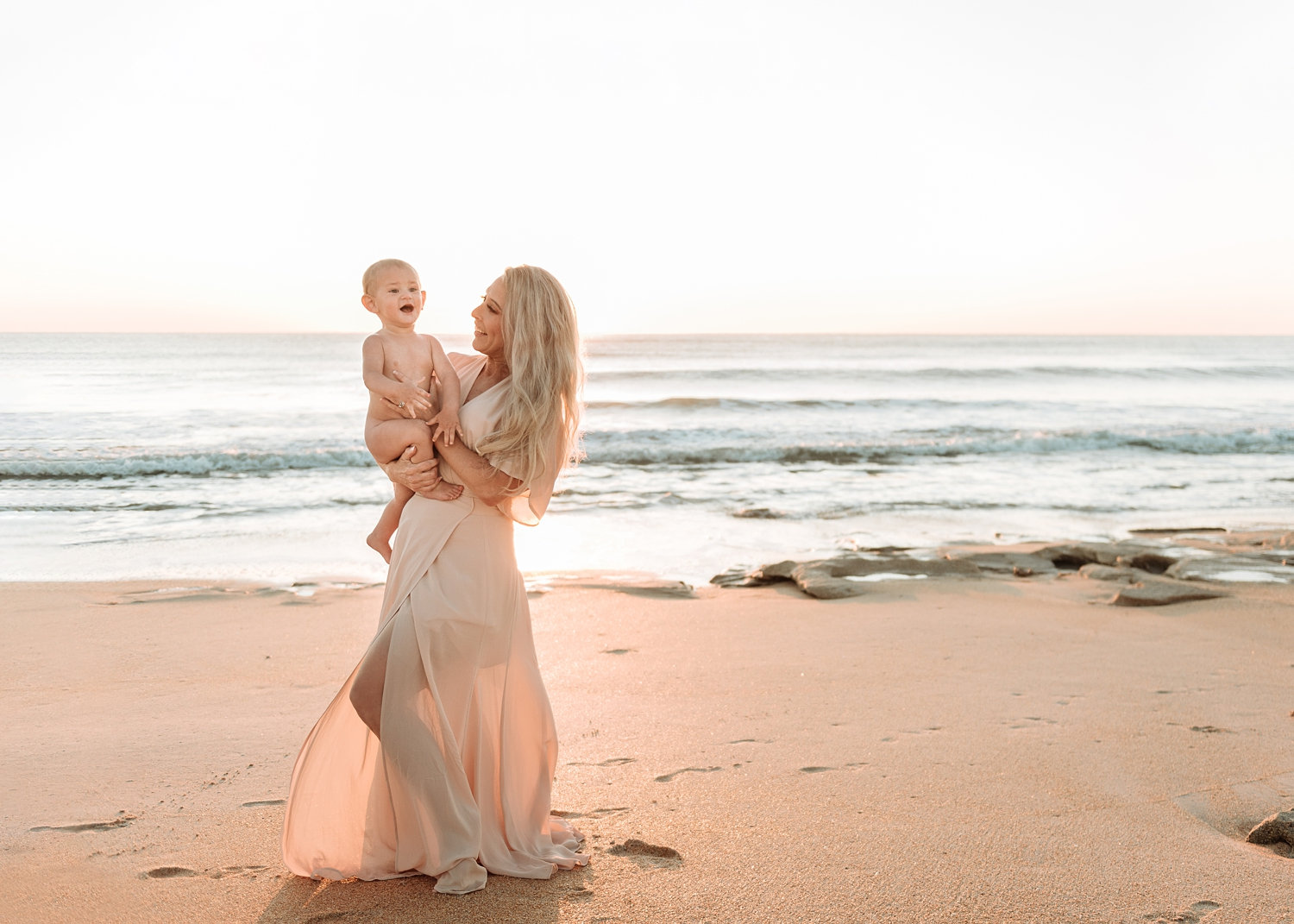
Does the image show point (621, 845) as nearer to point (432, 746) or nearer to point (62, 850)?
point (432, 746)

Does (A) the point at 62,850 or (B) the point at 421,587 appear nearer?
(B) the point at 421,587

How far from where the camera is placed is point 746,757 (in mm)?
4227

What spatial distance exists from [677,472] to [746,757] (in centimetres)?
1139

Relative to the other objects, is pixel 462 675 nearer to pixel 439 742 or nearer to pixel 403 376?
pixel 439 742

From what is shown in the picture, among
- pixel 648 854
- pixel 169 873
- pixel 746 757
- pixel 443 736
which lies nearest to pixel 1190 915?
pixel 648 854

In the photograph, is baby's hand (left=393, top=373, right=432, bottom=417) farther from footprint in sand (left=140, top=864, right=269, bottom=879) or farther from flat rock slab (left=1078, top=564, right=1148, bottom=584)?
flat rock slab (left=1078, top=564, right=1148, bottom=584)

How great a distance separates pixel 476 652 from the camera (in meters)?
3.02

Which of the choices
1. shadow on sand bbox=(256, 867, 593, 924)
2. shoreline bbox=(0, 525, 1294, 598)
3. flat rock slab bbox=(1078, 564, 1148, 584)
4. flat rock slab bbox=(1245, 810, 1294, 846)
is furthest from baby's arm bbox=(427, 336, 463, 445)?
flat rock slab bbox=(1078, 564, 1148, 584)

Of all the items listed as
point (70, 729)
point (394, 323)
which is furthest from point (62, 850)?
point (394, 323)

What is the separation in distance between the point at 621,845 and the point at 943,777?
1.47 metres

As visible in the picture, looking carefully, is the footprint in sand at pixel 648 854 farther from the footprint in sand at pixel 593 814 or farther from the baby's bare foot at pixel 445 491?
the baby's bare foot at pixel 445 491

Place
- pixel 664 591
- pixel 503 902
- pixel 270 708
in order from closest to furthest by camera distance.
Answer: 1. pixel 503 902
2. pixel 270 708
3. pixel 664 591

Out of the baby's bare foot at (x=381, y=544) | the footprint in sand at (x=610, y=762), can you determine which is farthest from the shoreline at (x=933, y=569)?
the baby's bare foot at (x=381, y=544)

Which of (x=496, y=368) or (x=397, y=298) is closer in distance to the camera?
(x=397, y=298)
